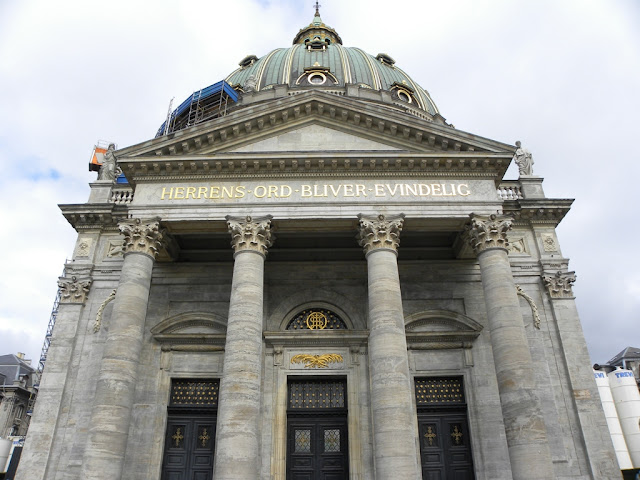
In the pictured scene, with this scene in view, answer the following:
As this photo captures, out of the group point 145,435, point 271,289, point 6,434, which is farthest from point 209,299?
point 6,434

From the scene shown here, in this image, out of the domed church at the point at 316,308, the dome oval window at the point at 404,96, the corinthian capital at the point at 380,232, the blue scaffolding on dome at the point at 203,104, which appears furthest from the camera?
the dome oval window at the point at 404,96

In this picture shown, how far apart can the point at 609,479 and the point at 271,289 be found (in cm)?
1280

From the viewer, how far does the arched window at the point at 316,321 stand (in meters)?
19.3

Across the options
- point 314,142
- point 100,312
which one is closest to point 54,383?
point 100,312

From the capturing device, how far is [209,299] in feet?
63.3

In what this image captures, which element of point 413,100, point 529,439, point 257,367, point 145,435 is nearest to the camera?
point 529,439

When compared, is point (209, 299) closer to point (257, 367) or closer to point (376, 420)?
point (257, 367)

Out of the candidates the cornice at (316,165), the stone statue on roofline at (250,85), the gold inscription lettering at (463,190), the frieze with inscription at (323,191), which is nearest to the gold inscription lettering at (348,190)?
the frieze with inscription at (323,191)

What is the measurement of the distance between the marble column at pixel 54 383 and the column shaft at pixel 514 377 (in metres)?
14.1

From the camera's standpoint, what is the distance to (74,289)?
18.9 m

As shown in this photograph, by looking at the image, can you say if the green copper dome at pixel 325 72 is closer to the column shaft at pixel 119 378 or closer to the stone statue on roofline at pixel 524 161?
the stone statue on roofline at pixel 524 161

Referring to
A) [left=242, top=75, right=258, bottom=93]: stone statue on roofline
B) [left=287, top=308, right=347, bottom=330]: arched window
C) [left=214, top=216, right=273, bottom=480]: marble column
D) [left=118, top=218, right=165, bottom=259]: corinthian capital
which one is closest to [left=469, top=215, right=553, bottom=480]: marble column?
[left=287, top=308, right=347, bottom=330]: arched window

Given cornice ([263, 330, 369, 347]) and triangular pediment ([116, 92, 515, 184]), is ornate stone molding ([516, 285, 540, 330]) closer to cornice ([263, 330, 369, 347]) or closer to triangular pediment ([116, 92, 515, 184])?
triangular pediment ([116, 92, 515, 184])

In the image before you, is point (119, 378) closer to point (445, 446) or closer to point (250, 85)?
point (445, 446)
